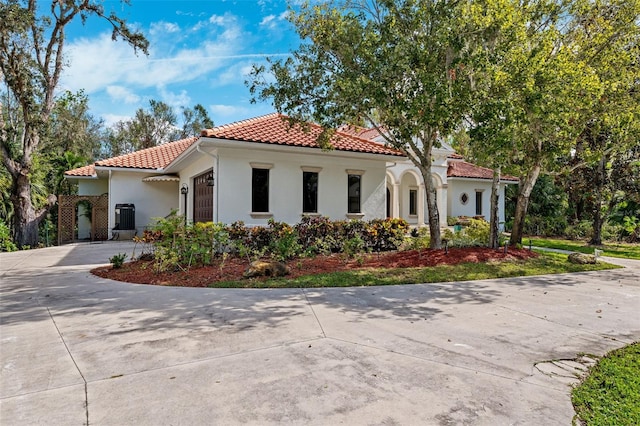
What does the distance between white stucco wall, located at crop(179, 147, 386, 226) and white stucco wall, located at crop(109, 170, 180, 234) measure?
556 cm

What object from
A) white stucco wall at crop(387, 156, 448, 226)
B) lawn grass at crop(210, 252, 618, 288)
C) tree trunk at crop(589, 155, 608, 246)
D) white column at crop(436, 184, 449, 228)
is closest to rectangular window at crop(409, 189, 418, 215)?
white stucco wall at crop(387, 156, 448, 226)

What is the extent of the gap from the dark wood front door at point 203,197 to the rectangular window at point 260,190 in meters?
1.56

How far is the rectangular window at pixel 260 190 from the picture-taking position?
517 inches

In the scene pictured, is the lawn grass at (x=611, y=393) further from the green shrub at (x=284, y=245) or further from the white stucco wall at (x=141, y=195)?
the white stucco wall at (x=141, y=195)

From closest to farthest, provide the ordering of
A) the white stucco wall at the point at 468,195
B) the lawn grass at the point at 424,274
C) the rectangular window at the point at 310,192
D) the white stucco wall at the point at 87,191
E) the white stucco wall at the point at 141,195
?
1. the lawn grass at the point at 424,274
2. the rectangular window at the point at 310,192
3. the white stucco wall at the point at 141,195
4. the white stucco wall at the point at 87,191
5. the white stucco wall at the point at 468,195

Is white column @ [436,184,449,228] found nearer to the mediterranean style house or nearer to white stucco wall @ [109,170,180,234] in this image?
the mediterranean style house

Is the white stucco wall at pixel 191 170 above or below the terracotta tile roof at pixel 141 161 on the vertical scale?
below

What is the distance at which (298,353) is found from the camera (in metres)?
4.12

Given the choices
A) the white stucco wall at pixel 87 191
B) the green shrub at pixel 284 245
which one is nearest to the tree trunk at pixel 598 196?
the green shrub at pixel 284 245

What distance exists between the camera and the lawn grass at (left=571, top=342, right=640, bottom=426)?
293cm

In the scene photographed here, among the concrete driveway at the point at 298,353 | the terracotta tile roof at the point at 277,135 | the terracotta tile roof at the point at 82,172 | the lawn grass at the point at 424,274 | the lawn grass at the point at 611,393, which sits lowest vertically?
the lawn grass at the point at 611,393

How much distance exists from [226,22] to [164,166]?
8.98m

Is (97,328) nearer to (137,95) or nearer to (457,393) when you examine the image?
(457,393)

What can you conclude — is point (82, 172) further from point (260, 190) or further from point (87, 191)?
point (260, 190)
